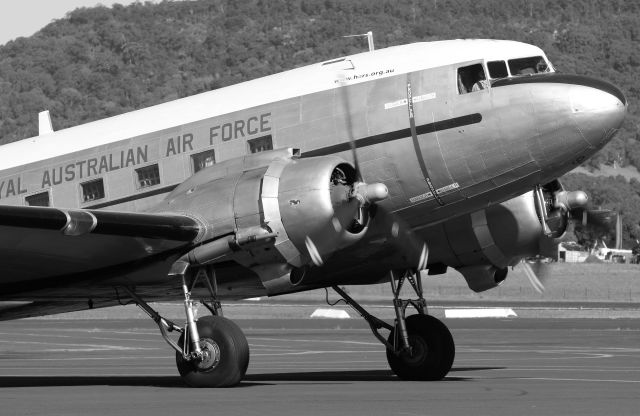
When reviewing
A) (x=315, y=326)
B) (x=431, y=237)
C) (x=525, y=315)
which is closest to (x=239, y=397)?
(x=431, y=237)

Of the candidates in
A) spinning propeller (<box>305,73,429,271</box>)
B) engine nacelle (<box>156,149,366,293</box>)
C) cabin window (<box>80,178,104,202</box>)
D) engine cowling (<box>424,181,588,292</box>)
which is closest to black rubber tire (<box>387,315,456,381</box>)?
engine cowling (<box>424,181,588,292</box>)

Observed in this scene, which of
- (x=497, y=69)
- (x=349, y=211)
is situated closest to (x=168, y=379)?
(x=349, y=211)

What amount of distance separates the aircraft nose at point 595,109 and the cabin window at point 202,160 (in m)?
5.60

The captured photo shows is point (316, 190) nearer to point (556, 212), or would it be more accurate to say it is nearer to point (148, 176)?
point (148, 176)

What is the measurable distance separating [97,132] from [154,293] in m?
3.13

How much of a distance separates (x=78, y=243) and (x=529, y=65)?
721 centimetres

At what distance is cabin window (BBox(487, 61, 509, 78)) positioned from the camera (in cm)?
1766

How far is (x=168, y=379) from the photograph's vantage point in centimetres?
1956

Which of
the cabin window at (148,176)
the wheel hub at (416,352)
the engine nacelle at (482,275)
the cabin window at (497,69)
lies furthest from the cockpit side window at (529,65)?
the cabin window at (148,176)

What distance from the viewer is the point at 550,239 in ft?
64.2

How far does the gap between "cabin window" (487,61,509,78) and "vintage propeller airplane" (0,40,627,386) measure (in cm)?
3

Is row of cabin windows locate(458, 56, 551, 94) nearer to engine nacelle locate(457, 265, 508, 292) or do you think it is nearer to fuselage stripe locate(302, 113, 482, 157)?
fuselage stripe locate(302, 113, 482, 157)

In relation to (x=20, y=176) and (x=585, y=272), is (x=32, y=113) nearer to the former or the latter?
(x=585, y=272)

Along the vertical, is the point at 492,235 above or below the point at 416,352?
above
